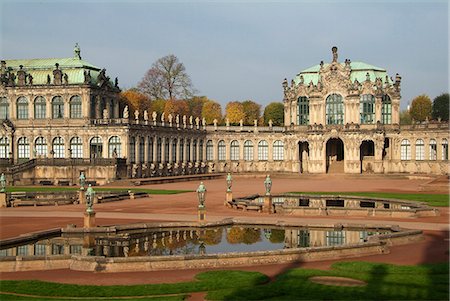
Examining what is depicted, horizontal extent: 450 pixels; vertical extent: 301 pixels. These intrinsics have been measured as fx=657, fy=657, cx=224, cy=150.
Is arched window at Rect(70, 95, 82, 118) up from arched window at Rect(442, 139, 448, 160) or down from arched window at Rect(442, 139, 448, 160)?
up

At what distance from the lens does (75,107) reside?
86688 millimetres

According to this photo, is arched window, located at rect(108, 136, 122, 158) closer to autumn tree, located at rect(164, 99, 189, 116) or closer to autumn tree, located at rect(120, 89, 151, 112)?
autumn tree, located at rect(120, 89, 151, 112)

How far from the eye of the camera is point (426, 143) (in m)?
97.6

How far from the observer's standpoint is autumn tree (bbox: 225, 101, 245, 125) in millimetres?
154250

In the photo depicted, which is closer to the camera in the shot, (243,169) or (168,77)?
(243,169)

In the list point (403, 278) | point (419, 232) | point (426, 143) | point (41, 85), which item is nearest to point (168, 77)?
point (41, 85)

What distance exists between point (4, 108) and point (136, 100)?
41.9 m

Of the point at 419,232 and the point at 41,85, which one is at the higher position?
the point at 41,85

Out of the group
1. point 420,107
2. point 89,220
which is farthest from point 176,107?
point 89,220

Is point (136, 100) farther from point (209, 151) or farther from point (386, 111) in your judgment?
point (386, 111)

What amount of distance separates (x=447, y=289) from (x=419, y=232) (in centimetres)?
Result: 1135

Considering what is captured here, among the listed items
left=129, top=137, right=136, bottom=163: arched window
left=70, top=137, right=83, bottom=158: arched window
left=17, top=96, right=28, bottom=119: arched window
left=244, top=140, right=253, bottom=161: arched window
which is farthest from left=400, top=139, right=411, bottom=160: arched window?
left=17, top=96, right=28, bottom=119: arched window

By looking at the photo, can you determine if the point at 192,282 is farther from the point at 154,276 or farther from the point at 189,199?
the point at 189,199

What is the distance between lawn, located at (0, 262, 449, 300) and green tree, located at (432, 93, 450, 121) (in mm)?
123469
